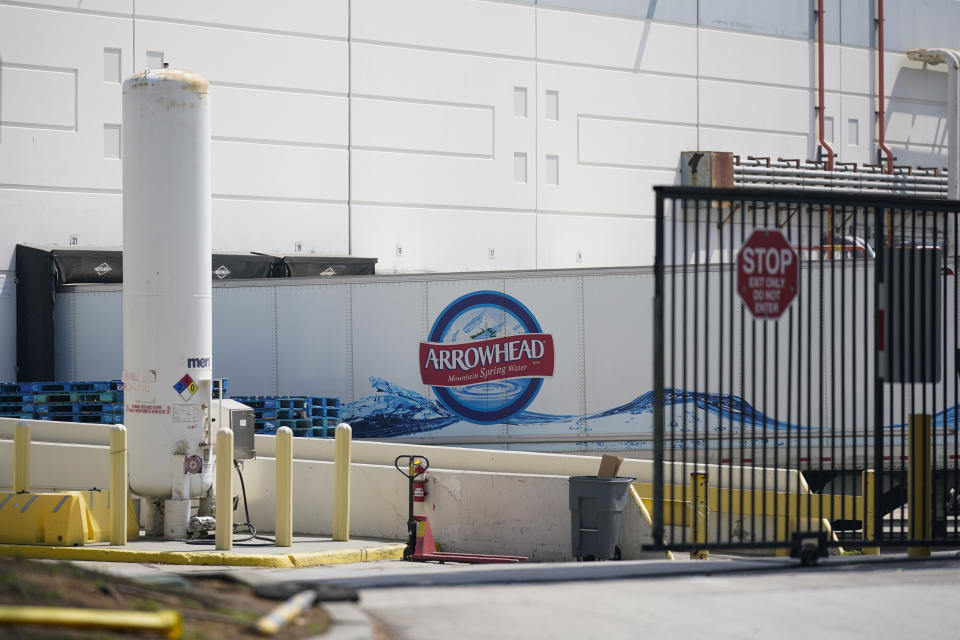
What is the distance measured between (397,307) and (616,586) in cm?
1166

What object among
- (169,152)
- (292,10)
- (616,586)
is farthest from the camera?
(292,10)

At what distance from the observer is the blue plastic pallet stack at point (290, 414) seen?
19453 millimetres

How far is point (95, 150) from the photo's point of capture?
2452 centimetres

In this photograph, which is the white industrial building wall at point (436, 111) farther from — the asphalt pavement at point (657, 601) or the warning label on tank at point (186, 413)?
the asphalt pavement at point (657, 601)

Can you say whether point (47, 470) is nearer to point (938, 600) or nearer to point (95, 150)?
point (95, 150)

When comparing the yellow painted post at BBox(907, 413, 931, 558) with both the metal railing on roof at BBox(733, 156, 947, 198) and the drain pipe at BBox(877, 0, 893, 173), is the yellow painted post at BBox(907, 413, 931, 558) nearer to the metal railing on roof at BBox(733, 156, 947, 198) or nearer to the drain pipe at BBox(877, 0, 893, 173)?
the metal railing on roof at BBox(733, 156, 947, 198)

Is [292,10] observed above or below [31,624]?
above

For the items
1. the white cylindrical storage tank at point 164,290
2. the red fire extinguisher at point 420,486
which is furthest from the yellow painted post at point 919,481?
the white cylindrical storage tank at point 164,290

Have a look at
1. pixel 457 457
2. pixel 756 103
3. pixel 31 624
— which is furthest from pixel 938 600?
pixel 756 103

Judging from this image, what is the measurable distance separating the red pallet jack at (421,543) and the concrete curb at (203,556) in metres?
0.49

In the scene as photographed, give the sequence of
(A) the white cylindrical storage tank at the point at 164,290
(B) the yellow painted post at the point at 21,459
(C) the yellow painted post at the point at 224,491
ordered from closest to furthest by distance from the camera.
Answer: (C) the yellow painted post at the point at 224,491 < (B) the yellow painted post at the point at 21,459 < (A) the white cylindrical storage tank at the point at 164,290

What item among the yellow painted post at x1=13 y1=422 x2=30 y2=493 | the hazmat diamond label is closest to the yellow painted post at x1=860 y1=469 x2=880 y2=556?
the hazmat diamond label

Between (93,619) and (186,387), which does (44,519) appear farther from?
(93,619)

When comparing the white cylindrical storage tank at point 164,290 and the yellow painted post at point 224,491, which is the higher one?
the white cylindrical storage tank at point 164,290
